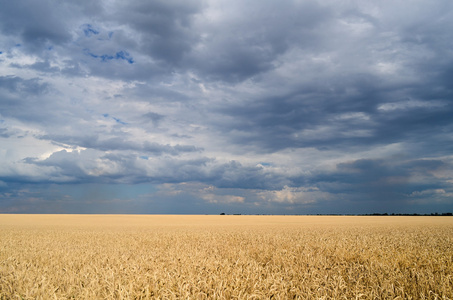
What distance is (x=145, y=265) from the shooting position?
9.13 meters

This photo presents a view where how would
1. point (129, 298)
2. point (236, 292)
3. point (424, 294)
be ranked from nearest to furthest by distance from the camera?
point (129, 298) < point (236, 292) < point (424, 294)

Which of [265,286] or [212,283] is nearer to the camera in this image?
[265,286]

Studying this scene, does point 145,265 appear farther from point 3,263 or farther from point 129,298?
point 3,263

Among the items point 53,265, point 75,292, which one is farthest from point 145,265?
point 53,265

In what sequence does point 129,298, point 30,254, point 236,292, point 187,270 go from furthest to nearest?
point 30,254 < point 187,270 < point 236,292 < point 129,298

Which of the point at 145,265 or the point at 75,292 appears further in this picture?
the point at 145,265

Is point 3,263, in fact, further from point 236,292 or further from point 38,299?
point 236,292

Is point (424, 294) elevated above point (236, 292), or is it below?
below

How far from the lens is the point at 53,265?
1026 centimetres

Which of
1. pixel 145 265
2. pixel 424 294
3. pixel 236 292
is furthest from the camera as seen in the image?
pixel 145 265

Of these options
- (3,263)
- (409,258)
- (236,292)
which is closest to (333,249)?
(409,258)

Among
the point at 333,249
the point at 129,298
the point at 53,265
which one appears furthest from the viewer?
the point at 333,249

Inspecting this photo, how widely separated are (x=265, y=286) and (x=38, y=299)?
4.86 metres

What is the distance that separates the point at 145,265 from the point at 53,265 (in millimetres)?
3920
